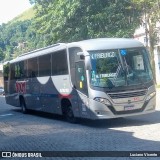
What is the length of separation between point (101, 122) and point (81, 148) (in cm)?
568

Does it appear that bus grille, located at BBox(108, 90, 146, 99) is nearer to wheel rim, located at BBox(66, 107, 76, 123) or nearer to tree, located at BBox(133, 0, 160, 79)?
wheel rim, located at BBox(66, 107, 76, 123)

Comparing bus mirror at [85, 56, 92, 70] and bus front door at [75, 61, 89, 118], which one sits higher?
bus mirror at [85, 56, 92, 70]

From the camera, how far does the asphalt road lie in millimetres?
9938

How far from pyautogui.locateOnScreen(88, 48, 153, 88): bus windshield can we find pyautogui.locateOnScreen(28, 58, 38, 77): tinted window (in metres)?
6.47

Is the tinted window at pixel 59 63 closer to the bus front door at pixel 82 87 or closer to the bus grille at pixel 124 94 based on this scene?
the bus front door at pixel 82 87

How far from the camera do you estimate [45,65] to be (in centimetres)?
1834

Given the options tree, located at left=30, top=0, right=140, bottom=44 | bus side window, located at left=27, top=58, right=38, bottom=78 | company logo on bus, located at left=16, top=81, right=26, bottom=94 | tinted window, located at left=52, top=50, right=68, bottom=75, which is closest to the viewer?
tinted window, located at left=52, top=50, right=68, bottom=75

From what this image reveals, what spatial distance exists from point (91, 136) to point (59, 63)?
524 centimetres

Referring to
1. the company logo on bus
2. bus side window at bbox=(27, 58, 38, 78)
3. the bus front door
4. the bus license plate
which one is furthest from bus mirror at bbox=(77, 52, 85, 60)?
the company logo on bus

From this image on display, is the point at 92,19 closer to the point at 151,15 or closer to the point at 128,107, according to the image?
A: the point at 151,15

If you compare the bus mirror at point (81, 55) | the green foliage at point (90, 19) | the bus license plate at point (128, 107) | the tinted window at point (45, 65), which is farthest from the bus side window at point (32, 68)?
the green foliage at point (90, 19)

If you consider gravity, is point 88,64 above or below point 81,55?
below

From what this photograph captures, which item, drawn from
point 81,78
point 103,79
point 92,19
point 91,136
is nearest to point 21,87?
point 81,78

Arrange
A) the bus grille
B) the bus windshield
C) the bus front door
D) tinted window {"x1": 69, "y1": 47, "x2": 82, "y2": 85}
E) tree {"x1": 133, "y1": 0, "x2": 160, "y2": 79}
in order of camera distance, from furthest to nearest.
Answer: tree {"x1": 133, "y1": 0, "x2": 160, "y2": 79}
tinted window {"x1": 69, "y1": 47, "x2": 82, "y2": 85}
the bus front door
the bus windshield
the bus grille
